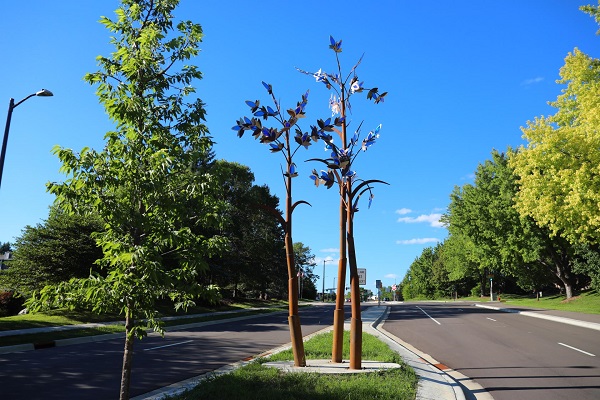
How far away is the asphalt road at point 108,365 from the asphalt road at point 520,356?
571 centimetres

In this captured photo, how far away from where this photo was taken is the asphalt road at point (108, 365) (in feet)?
27.3

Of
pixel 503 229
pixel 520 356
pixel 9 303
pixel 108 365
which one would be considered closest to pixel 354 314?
pixel 520 356

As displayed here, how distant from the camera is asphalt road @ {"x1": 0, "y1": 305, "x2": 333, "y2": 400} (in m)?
8.31

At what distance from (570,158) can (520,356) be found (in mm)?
18426

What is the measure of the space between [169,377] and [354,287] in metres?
4.41

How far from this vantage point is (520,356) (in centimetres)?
1240

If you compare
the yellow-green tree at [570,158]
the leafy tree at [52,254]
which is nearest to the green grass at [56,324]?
the leafy tree at [52,254]

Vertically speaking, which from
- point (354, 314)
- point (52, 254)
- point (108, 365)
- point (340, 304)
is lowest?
point (108, 365)

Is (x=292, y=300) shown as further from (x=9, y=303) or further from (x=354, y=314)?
(x=9, y=303)

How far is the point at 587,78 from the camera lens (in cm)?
2769

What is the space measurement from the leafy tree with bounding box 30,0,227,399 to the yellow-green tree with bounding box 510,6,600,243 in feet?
80.4

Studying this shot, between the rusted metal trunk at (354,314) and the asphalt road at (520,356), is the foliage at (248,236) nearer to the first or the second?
the asphalt road at (520,356)

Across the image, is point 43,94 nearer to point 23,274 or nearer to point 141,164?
point 141,164

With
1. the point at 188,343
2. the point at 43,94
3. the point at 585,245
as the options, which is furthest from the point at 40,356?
the point at 585,245
